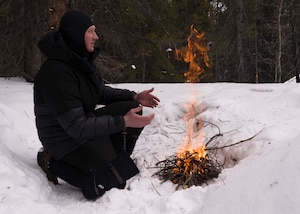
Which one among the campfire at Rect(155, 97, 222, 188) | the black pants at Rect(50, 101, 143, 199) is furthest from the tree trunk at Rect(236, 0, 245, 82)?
the black pants at Rect(50, 101, 143, 199)

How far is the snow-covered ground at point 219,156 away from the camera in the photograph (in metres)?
2.04

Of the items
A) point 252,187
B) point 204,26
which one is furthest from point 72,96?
point 204,26

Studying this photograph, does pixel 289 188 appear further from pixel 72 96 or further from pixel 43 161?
pixel 43 161

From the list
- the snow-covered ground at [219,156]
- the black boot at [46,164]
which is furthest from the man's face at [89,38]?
the snow-covered ground at [219,156]

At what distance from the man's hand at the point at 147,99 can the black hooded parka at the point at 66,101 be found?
2.17ft

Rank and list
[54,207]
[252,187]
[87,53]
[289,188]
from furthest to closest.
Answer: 1. [87,53]
2. [54,207]
3. [252,187]
4. [289,188]

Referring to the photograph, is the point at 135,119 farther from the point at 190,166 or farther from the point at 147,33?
the point at 147,33

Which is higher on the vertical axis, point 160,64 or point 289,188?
point 289,188

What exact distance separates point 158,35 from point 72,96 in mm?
15547

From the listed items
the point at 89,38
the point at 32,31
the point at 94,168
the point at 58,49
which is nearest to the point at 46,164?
the point at 94,168

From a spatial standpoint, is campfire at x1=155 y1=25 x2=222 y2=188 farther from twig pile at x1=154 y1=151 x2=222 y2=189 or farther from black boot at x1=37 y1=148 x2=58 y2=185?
black boot at x1=37 y1=148 x2=58 y2=185

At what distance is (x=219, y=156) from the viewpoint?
4.05 metres

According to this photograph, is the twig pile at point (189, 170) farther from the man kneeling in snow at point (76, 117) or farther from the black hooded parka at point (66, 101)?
the black hooded parka at point (66, 101)

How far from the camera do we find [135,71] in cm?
1736
